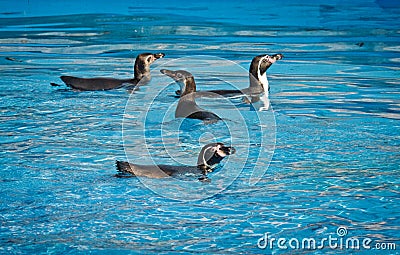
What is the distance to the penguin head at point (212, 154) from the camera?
448 cm

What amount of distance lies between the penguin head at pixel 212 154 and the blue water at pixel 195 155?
11 centimetres

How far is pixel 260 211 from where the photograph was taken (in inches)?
159

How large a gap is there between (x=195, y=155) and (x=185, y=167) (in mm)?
652

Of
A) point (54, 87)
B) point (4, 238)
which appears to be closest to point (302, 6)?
point (54, 87)

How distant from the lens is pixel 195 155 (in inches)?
201

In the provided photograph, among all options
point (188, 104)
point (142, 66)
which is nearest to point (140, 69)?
point (142, 66)

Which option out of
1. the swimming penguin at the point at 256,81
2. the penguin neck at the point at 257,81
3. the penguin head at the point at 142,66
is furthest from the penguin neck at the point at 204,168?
the penguin head at the point at 142,66

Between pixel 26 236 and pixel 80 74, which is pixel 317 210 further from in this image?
pixel 80 74

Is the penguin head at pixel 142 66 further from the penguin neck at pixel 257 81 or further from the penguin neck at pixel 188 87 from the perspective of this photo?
the penguin neck at pixel 188 87

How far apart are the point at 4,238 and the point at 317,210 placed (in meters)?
1.60

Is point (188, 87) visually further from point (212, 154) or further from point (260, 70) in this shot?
point (212, 154)

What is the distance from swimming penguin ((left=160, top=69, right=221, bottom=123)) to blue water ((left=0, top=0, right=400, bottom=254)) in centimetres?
7

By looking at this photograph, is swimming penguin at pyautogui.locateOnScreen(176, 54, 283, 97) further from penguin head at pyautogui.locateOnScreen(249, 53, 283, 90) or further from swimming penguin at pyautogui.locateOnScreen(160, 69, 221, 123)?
swimming penguin at pyautogui.locateOnScreen(160, 69, 221, 123)

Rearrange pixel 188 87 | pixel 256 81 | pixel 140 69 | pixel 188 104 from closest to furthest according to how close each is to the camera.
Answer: pixel 188 104
pixel 188 87
pixel 256 81
pixel 140 69
